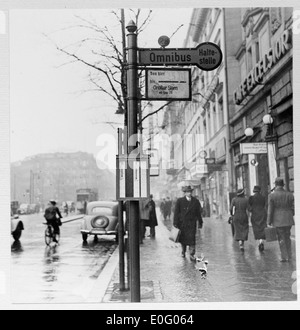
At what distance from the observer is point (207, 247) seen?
4500 mm

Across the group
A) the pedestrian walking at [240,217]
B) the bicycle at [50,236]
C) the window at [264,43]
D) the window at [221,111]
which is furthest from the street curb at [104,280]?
the window at [264,43]

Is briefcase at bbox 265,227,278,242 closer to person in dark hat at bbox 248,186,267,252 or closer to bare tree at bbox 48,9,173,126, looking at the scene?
person in dark hat at bbox 248,186,267,252

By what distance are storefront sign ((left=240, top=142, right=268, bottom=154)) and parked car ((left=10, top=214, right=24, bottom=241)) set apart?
6.66 ft

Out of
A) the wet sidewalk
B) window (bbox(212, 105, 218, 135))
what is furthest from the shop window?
window (bbox(212, 105, 218, 135))

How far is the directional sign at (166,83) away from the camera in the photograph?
3844 mm

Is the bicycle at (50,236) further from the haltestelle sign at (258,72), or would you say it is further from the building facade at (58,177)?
the haltestelle sign at (258,72)

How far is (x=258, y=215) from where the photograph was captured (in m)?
4.57

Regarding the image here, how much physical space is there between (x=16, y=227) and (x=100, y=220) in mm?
808

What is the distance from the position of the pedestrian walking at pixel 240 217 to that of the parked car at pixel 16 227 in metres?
1.87

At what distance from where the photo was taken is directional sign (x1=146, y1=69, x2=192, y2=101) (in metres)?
3.84

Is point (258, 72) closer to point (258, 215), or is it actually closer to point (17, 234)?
point (258, 215)

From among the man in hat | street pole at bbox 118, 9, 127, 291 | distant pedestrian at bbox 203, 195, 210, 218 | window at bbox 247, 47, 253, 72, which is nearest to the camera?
the man in hat

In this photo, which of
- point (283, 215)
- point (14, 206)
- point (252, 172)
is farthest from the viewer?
point (252, 172)

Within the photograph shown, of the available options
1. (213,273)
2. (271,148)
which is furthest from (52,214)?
(271,148)
